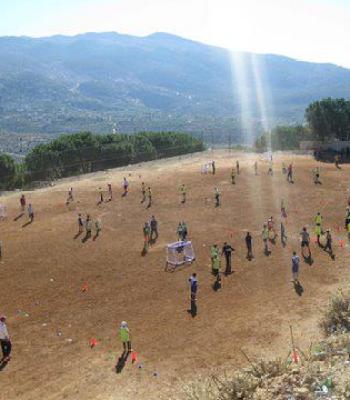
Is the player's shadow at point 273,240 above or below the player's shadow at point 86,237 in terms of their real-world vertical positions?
below

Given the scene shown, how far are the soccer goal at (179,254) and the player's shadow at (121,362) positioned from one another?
34.7 feet

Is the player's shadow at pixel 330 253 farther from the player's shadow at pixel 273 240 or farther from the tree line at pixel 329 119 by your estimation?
the tree line at pixel 329 119

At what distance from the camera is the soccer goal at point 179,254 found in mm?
31562

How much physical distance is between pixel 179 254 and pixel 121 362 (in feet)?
44.2

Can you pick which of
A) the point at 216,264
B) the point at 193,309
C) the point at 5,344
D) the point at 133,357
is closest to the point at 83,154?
the point at 216,264

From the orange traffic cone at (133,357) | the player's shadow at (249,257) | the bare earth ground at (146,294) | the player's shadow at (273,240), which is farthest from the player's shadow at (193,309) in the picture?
the player's shadow at (273,240)

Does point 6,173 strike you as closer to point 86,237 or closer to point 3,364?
point 86,237

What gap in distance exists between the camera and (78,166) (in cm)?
8375

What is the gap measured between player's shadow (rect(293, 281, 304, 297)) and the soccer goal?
6928 mm

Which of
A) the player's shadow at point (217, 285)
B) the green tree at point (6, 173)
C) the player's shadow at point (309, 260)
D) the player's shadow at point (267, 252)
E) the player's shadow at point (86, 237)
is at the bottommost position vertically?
the player's shadow at point (217, 285)

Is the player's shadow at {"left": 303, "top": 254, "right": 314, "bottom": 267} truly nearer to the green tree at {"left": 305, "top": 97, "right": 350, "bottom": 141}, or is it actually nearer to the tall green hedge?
the green tree at {"left": 305, "top": 97, "right": 350, "bottom": 141}

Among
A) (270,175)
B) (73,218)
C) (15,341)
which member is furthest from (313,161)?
(15,341)

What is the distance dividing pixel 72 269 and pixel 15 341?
937cm

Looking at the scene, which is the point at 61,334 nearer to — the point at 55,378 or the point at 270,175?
the point at 55,378
